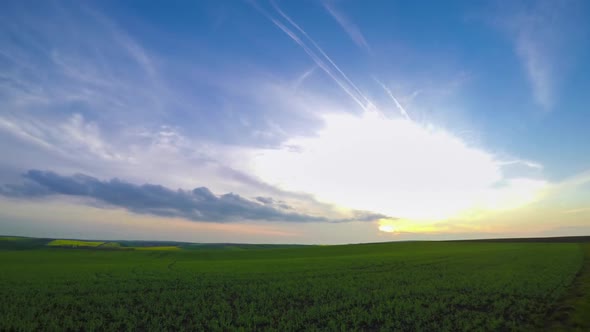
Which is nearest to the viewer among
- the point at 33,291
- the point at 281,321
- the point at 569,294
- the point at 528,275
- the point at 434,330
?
the point at 434,330

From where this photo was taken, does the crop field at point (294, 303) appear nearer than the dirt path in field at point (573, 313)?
No

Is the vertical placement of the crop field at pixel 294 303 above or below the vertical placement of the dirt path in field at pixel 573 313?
below

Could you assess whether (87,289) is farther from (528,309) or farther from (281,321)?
(528,309)

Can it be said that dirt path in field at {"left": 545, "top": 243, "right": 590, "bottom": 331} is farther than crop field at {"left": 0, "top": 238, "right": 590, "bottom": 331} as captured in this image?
No

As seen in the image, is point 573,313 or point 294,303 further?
point 294,303

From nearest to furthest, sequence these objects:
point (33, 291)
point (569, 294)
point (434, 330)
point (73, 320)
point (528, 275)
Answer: point (434, 330), point (73, 320), point (569, 294), point (33, 291), point (528, 275)

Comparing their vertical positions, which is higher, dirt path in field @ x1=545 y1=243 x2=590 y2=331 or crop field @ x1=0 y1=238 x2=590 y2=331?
dirt path in field @ x1=545 y1=243 x2=590 y2=331

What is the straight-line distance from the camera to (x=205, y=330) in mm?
15609

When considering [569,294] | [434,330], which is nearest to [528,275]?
[569,294]

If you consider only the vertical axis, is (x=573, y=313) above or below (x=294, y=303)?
above

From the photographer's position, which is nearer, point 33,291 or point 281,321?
point 281,321

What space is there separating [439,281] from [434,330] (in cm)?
1476

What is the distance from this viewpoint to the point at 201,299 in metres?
22.2

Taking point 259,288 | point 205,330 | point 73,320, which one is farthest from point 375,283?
point 73,320
